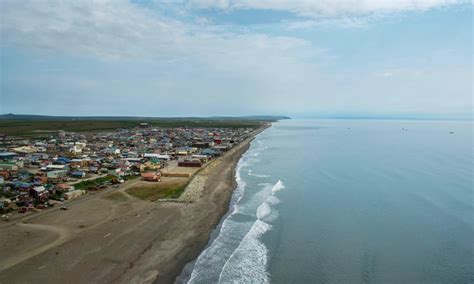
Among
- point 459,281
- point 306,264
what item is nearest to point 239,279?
point 306,264

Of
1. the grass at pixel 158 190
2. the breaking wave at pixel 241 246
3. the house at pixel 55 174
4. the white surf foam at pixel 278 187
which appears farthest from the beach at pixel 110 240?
the house at pixel 55 174

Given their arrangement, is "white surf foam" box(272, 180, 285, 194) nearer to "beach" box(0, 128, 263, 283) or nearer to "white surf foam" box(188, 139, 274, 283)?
"beach" box(0, 128, 263, 283)

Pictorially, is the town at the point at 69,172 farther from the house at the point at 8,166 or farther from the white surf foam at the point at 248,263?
the white surf foam at the point at 248,263

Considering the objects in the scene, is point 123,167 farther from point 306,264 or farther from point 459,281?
point 459,281

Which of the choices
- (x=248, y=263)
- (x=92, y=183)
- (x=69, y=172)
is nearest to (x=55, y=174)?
(x=69, y=172)

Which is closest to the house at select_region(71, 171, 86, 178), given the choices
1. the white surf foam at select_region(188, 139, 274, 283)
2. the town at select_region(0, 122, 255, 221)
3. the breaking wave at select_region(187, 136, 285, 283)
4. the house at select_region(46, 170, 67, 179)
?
the town at select_region(0, 122, 255, 221)
